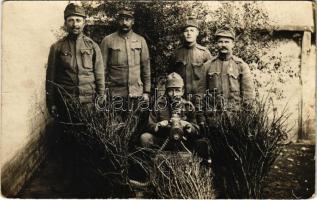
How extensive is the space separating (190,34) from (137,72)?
0.48m

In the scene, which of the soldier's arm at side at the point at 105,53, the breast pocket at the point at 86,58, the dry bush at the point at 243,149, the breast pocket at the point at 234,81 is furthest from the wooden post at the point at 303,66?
the breast pocket at the point at 86,58

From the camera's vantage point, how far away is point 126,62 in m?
3.91

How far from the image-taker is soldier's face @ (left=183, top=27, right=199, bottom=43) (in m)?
3.92

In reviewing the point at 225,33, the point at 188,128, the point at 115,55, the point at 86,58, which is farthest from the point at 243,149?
the point at 86,58

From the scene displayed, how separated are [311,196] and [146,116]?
4.32 ft

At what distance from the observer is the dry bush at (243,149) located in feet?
11.9

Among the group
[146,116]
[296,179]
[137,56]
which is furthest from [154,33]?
[296,179]

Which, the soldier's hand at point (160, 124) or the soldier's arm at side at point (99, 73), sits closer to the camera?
the soldier's hand at point (160, 124)

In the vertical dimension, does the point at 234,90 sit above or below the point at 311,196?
above

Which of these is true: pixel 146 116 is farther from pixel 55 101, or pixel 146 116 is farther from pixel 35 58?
pixel 35 58

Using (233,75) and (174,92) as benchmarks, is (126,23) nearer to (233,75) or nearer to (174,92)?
(174,92)

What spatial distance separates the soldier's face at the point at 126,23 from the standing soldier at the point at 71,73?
253mm

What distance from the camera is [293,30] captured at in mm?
3980

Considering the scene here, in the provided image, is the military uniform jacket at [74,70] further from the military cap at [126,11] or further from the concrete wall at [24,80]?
the military cap at [126,11]
